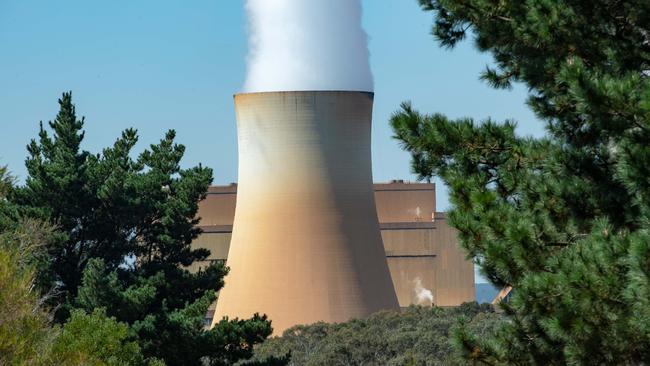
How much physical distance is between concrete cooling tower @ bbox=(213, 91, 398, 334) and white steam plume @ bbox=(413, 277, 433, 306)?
1984 centimetres

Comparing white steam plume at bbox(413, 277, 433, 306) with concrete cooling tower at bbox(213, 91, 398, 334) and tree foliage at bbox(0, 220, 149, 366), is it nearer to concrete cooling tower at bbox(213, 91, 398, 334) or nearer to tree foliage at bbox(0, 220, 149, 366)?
concrete cooling tower at bbox(213, 91, 398, 334)

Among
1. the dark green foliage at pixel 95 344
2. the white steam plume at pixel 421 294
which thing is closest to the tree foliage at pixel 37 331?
the dark green foliage at pixel 95 344

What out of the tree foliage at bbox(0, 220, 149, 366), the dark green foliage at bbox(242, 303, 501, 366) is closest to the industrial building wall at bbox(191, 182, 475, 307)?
the dark green foliage at bbox(242, 303, 501, 366)

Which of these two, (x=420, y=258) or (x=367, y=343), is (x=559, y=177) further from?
(x=420, y=258)

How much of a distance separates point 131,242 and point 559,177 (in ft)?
54.8

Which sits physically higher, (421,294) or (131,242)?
(421,294)

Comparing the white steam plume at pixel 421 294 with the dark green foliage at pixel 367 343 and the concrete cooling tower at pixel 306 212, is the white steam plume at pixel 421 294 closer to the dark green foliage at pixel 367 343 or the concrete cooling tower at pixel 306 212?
the dark green foliage at pixel 367 343

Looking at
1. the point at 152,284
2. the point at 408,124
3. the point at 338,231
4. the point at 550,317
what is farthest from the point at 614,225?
the point at 338,231

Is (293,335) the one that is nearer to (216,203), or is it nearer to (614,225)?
(216,203)

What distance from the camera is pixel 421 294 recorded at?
55031mm

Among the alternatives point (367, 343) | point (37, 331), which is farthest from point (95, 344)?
point (367, 343)

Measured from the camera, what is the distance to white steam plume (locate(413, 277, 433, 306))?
54.8 metres

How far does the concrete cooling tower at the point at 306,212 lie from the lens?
108 ft

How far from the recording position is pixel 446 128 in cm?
1153
